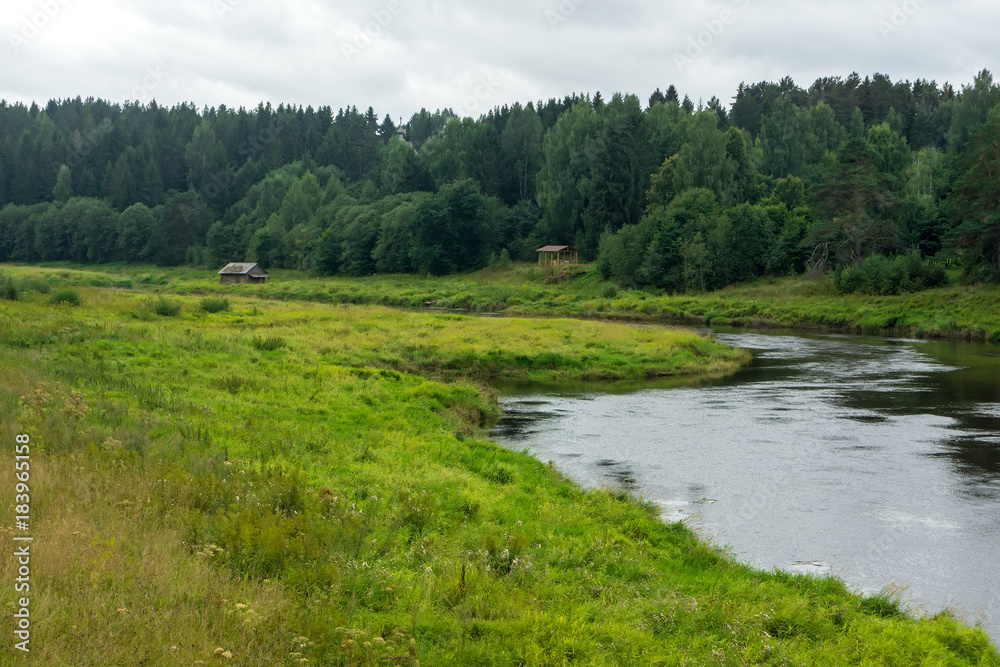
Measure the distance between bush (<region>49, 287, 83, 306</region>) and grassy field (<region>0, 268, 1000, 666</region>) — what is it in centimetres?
2190

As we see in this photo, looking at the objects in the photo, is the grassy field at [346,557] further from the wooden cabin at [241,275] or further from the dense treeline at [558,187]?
the wooden cabin at [241,275]

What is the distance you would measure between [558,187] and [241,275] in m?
Answer: 43.4

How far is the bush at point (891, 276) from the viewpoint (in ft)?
206

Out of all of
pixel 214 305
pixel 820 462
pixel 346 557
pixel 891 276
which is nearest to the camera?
pixel 346 557

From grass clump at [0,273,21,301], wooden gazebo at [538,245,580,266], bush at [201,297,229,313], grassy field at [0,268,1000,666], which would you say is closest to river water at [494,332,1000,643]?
grassy field at [0,268,1000,666]

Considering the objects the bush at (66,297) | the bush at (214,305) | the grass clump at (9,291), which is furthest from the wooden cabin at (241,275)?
the bush at (66,297)

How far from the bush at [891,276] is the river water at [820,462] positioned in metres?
27.9

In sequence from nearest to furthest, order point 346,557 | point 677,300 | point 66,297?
1. point 346,557
2. point 66,297
3. point 677,300

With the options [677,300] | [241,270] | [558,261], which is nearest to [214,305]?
[677,300]

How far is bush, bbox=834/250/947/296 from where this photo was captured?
62938 mm

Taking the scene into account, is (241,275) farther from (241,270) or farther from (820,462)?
(820,462)

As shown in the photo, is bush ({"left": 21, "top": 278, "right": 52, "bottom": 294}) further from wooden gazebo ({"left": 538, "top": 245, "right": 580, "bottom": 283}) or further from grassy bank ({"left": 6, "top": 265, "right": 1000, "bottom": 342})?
wooden gazebo ({"left": 538, "top": 245, "right": 580, "bottom": 283})

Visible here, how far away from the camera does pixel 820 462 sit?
2059cm

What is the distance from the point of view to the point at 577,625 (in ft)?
30.2
